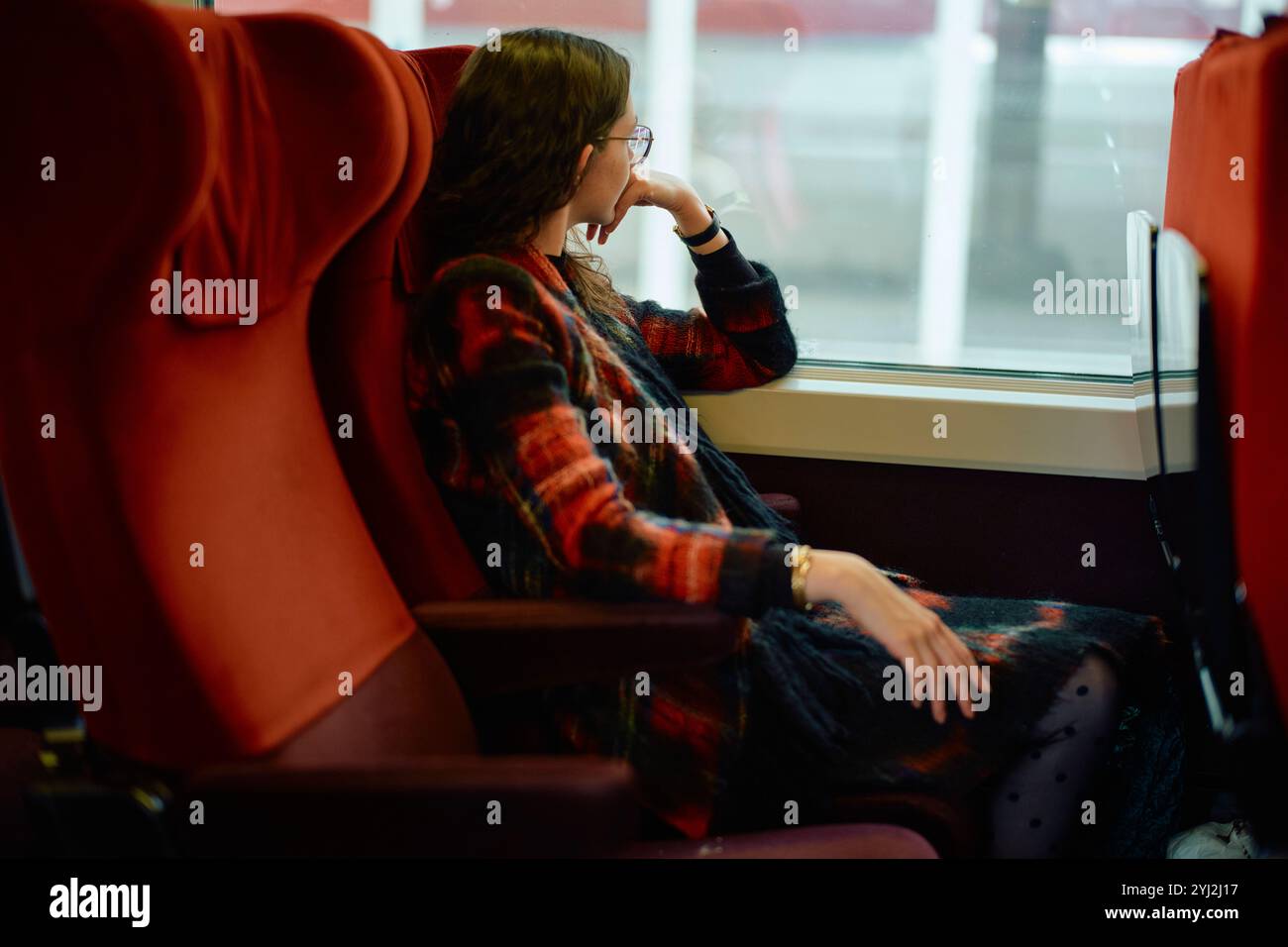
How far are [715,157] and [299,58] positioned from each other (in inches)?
42.5

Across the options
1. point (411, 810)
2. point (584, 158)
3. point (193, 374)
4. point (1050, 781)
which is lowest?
point (1050, 781)

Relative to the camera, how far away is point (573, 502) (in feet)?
3.65

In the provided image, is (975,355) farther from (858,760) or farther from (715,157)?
(858,760)

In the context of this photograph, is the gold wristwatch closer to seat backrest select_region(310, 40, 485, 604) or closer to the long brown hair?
seat backrest select_region(310, 40, 485, 604)

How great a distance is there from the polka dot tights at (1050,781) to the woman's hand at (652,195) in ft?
3.00

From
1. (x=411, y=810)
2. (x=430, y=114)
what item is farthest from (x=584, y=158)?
(x=411, y=810)

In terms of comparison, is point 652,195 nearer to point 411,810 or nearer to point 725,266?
point 725,266

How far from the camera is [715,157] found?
2014 millimetres

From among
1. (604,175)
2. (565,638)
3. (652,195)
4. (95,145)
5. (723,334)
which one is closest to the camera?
(95,145)

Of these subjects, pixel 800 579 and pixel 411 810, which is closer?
pixel 411 810

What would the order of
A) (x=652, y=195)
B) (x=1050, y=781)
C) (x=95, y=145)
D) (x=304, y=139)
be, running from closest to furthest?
1. (x=95, y=145)
2. (x=304, y=139)
3. (x=1050, y=781)
4. (x=652, y=195)

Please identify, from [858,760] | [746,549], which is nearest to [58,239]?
[746,549]

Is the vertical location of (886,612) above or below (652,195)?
below

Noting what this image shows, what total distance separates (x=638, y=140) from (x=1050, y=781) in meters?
0.96
